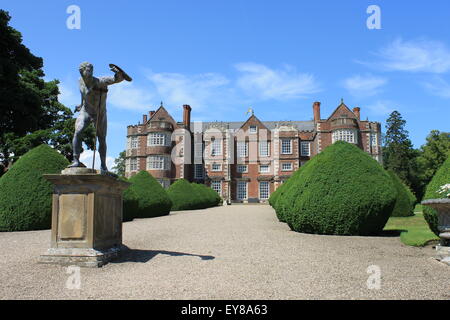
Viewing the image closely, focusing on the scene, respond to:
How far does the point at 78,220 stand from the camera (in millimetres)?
5809

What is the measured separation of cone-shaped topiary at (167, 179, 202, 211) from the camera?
24.2 meters


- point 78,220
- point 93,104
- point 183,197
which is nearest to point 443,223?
point 78,220

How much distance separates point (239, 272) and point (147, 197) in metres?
12.3

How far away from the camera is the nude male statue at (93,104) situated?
6215 mm

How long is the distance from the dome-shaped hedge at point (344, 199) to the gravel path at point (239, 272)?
98 centimetres

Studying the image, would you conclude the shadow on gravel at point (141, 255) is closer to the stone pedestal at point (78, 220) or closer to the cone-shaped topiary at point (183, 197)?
the stone pedestal at point (78, 220)

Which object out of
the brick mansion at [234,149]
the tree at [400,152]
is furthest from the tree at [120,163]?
the tree at [400,152]

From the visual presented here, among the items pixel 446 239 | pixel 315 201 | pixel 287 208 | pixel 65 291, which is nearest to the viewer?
pixel 65 291

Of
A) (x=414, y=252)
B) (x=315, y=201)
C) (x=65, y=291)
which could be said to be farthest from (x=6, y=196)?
(x=414, y=252)

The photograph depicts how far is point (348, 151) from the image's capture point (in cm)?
1051

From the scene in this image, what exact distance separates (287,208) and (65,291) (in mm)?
7373

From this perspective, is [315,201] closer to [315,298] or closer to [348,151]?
[348,151]

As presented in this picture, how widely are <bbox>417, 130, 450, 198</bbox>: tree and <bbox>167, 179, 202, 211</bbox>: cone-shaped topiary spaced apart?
34.6 meters
